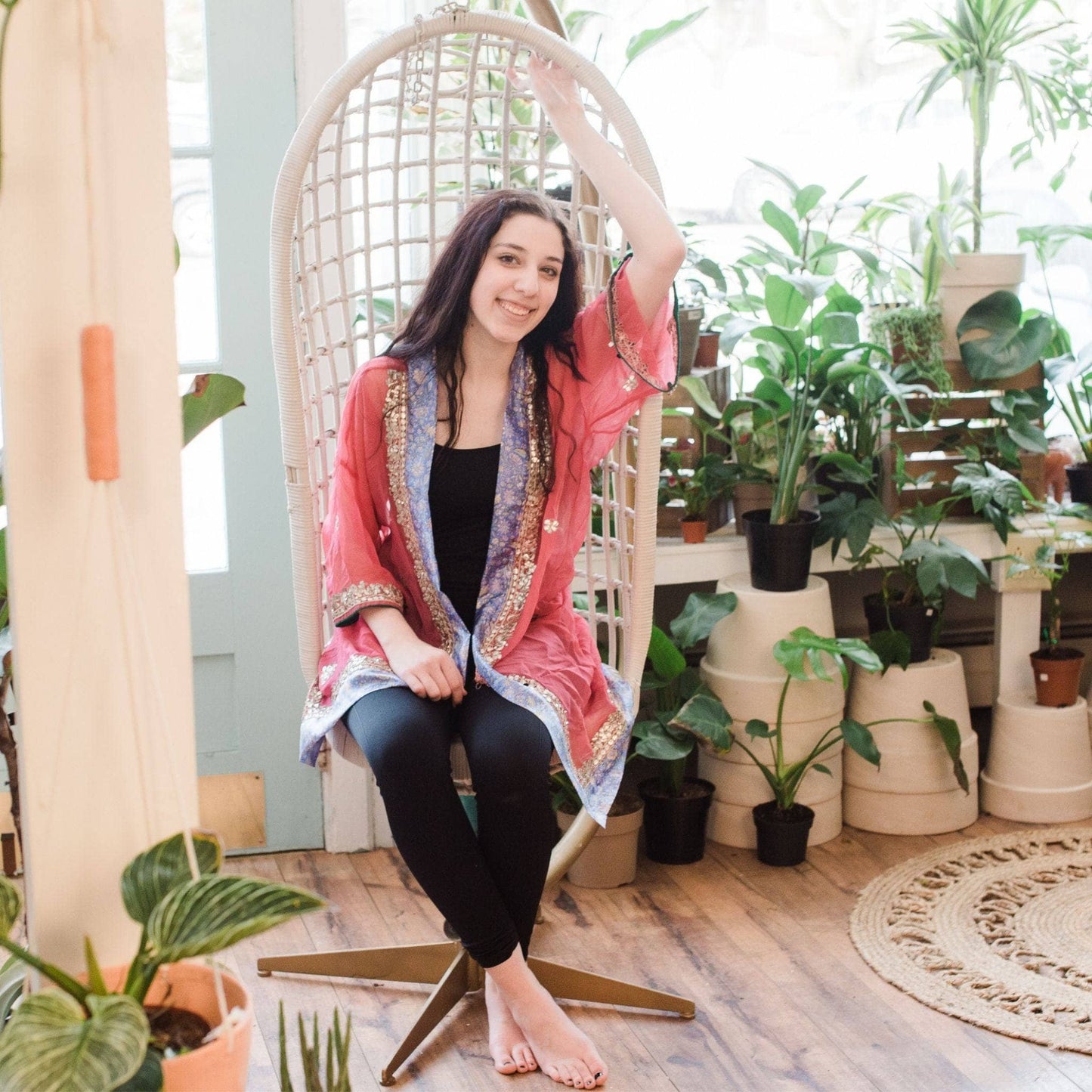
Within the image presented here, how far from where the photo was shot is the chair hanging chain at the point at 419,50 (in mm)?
1846

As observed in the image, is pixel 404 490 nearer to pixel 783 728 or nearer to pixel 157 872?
pixel 783 728

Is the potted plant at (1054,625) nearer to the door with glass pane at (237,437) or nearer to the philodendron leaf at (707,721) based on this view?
the philodendron leaf at (707,721)

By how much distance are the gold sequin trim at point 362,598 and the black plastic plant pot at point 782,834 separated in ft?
2.97

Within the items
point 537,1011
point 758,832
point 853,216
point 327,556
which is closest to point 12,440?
point 327,556

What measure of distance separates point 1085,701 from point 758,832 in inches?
28.4

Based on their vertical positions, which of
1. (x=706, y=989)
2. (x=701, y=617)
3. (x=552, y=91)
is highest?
(x=552, y=91)

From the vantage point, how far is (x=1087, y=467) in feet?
8.89

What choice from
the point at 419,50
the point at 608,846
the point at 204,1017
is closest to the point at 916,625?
the point at 608,846

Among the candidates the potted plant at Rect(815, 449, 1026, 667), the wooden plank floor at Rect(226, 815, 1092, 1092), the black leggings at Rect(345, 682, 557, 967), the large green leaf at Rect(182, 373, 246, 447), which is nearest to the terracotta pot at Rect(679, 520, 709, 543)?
the potted plant at Rect(815, 449, 1026, 667)

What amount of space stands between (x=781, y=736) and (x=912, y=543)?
0.44 metres

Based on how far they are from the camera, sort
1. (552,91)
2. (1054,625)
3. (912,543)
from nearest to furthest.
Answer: (552,91) → (912,543) → (1054,625)

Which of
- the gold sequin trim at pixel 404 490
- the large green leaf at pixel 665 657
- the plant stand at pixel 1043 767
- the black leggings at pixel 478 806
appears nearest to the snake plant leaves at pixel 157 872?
the black leggings at pixel 478 806

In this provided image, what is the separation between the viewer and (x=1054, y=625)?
8.73ft

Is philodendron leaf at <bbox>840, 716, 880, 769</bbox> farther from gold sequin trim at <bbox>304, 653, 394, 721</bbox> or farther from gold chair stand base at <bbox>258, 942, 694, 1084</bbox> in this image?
gold sequin trim at <bbox>304, 653, 394, 721</bbox>
